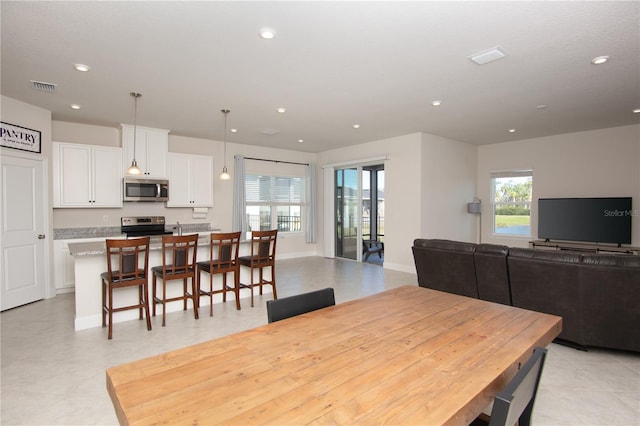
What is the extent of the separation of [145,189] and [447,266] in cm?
502

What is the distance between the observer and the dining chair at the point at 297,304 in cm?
173

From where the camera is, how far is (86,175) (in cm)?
537

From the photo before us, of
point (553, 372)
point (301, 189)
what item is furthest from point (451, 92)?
point (301, 189)

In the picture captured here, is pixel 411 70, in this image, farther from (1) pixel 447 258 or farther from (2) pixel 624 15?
(1) pixel 447 258

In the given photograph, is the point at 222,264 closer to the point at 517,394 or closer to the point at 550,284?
the point at 550,284

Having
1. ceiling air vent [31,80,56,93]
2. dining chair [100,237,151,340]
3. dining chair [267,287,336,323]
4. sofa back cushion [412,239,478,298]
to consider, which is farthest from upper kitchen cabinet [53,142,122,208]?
dining chair [267,287,336,323]

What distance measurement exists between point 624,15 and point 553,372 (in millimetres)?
2781

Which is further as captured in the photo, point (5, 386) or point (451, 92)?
point (451, 92)

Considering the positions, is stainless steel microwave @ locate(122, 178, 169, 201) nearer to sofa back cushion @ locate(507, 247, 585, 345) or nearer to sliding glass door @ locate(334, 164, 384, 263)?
sliding glass door @ locate(334, 164, 384, 263)

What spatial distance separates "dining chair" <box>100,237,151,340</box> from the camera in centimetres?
330

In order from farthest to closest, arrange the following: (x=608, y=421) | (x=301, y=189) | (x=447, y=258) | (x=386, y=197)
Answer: (x=301, y=189) < (x=386, y=197) < (x=447, y=258) < (x=608, y=421)

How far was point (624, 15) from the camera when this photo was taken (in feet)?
8.18

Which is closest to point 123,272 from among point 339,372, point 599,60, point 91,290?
point 91,290

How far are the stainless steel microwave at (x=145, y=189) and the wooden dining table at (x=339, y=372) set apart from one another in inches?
201
